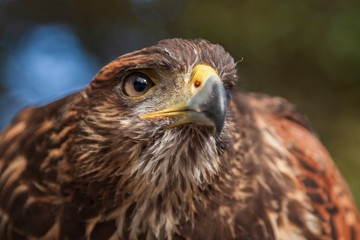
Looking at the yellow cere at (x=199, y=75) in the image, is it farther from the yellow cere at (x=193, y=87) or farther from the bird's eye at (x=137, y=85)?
the bird's eye at (x=137, y=85)

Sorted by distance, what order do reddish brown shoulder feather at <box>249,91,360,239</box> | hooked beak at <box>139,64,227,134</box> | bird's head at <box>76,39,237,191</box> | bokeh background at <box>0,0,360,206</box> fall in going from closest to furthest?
hooked beak at <box>139,64,227,134</box> < bird's head at <box>76,39,237,191</box> < reddish brown shoulder feather at <box>249,91,360,239</box> < bokeh background at <box>0,0,360,206</box>

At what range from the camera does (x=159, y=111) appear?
2.00m

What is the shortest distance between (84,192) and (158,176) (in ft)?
1.30

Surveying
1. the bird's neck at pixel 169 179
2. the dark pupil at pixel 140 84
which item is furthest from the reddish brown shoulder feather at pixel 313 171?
the dark pupil at pixel 140 84

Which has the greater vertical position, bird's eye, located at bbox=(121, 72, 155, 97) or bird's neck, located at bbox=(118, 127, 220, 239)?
bird's eye, located at bbox=(121, 72, 155, 97)

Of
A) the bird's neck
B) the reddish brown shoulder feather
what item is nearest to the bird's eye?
the bird's neck

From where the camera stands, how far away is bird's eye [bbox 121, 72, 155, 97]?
207 cm

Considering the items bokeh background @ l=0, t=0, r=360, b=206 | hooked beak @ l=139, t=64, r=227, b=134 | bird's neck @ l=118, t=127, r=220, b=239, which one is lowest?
bird's neck @ l=118, t=127, r=220, b=239

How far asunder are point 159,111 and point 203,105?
0.23 metres

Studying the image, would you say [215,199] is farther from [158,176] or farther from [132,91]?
[132,91]

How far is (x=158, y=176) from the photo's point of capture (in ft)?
6.95

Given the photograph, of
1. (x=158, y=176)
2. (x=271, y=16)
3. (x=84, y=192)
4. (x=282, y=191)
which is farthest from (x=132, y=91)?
(x=271, y=16)

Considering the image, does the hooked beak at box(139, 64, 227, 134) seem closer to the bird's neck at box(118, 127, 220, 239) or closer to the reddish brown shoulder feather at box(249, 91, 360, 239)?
the bird's neck at box(118, 127, 220, 239)

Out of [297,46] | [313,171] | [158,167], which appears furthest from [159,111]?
[297,46]
